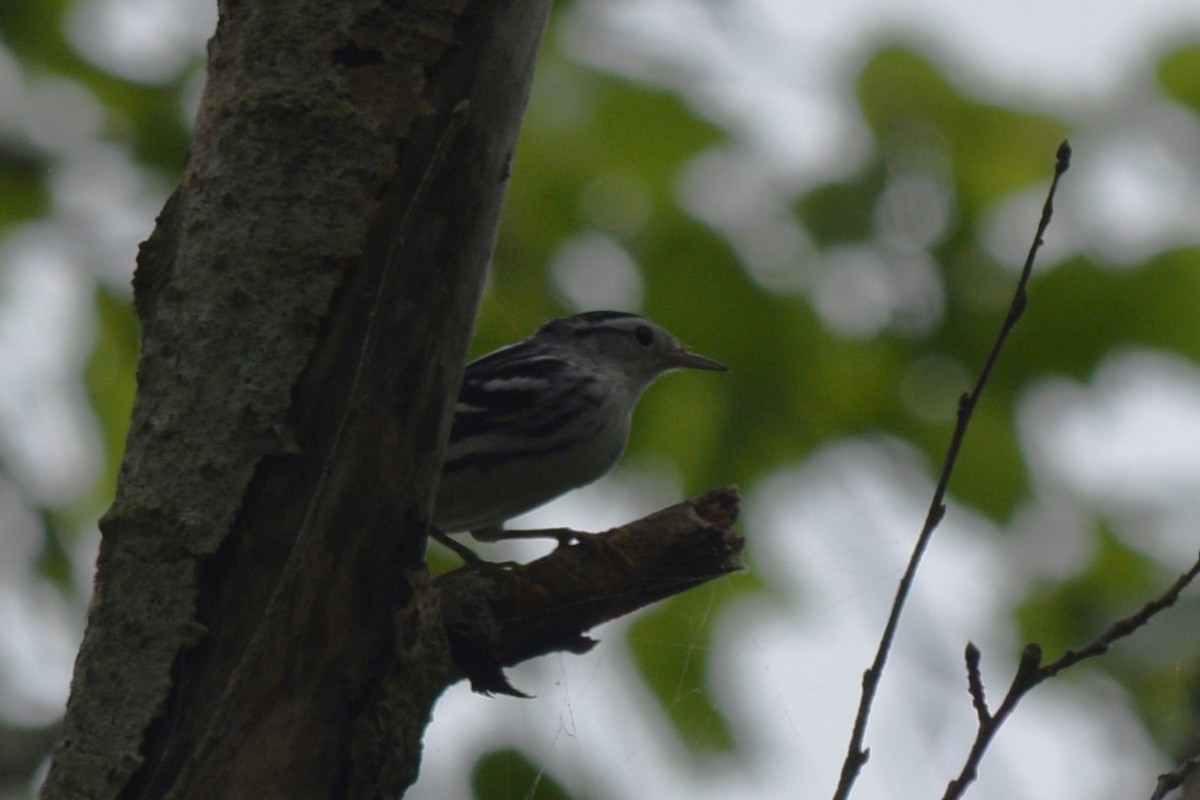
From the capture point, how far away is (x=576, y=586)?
2701 millimetres

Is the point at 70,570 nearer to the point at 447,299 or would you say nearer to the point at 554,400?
the point at 554,400

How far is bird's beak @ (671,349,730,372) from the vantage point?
3953mm

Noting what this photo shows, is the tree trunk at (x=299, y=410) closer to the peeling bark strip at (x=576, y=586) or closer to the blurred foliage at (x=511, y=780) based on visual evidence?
the peeling bark strip at (x=576, y=586)

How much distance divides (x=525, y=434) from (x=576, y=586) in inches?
62.1

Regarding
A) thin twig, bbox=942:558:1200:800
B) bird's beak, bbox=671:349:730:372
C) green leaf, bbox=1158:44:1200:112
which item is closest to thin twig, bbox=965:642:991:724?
thin twig, bbox=942:558:1200:800

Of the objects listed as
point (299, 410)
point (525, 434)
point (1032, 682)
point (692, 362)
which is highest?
point (692, 362)

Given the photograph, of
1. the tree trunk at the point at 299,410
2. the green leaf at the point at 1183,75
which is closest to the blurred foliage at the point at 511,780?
the tree trunk at the point at 299,410

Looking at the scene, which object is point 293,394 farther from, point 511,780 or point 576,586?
point 511,780

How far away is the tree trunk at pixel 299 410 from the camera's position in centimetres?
222

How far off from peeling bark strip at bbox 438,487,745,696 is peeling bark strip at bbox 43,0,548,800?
0.90 ft

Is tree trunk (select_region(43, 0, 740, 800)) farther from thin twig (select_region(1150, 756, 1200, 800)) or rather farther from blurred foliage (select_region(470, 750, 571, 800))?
thin twig (select_region(1150, 756, 1200, 800))

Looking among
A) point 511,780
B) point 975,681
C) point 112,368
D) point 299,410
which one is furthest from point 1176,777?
point 112,368

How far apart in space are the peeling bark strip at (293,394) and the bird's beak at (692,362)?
150 cm

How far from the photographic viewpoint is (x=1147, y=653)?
12.7 ft
